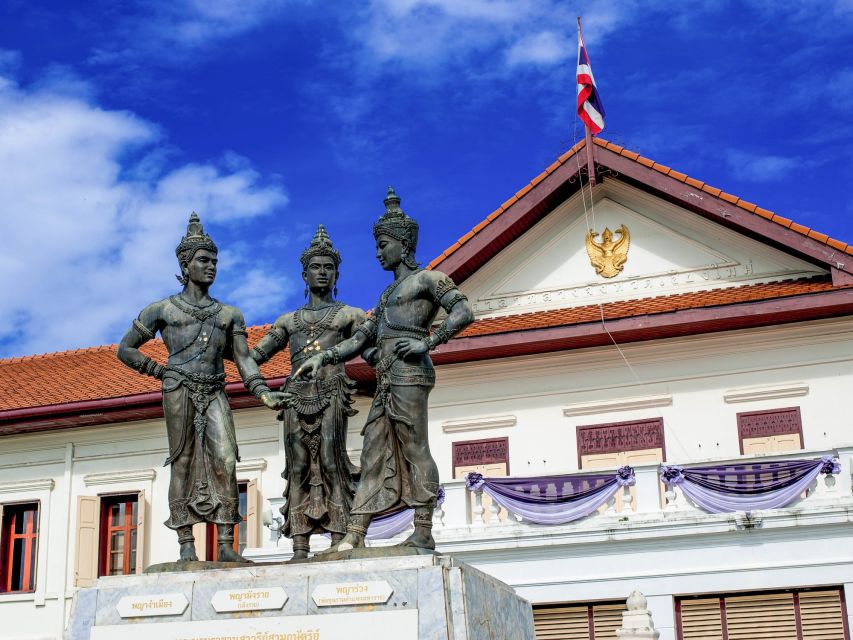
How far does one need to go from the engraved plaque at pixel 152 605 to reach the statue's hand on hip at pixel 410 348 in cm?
219

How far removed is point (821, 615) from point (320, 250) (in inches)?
335

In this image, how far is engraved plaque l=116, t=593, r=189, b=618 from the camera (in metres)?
8.38

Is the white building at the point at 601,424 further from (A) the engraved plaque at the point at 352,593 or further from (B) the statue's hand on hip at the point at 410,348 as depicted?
(A) the engraved plaque at the point at 352,593

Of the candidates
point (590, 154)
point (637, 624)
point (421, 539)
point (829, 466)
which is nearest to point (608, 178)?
point (590, 154)

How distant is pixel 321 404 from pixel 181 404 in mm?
1020

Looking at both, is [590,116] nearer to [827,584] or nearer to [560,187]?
[560,187]

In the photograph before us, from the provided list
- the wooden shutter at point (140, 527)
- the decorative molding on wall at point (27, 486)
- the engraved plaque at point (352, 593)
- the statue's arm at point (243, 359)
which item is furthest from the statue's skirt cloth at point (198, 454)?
the decorative molding on wall at point (27, 486)

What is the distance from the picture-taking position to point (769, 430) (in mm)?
18094

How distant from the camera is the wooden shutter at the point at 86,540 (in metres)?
20.8

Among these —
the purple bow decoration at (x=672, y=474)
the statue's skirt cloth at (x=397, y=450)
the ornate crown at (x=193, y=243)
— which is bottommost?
the statue's skirt cloth at (x=397, y=450)

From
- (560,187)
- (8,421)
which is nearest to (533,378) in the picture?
(560,187)

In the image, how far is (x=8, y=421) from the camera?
21.9 meters

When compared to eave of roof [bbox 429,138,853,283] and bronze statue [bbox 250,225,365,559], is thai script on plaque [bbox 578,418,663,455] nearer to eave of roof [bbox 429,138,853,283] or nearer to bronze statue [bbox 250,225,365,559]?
eave of roof [bbox 429,138,853,283]

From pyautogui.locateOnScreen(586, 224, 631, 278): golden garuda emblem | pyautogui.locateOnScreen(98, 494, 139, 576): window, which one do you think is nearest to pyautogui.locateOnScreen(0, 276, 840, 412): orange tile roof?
pyautogui.locateOnScreen(586, 224, 631, 278): golden garuda emblem
